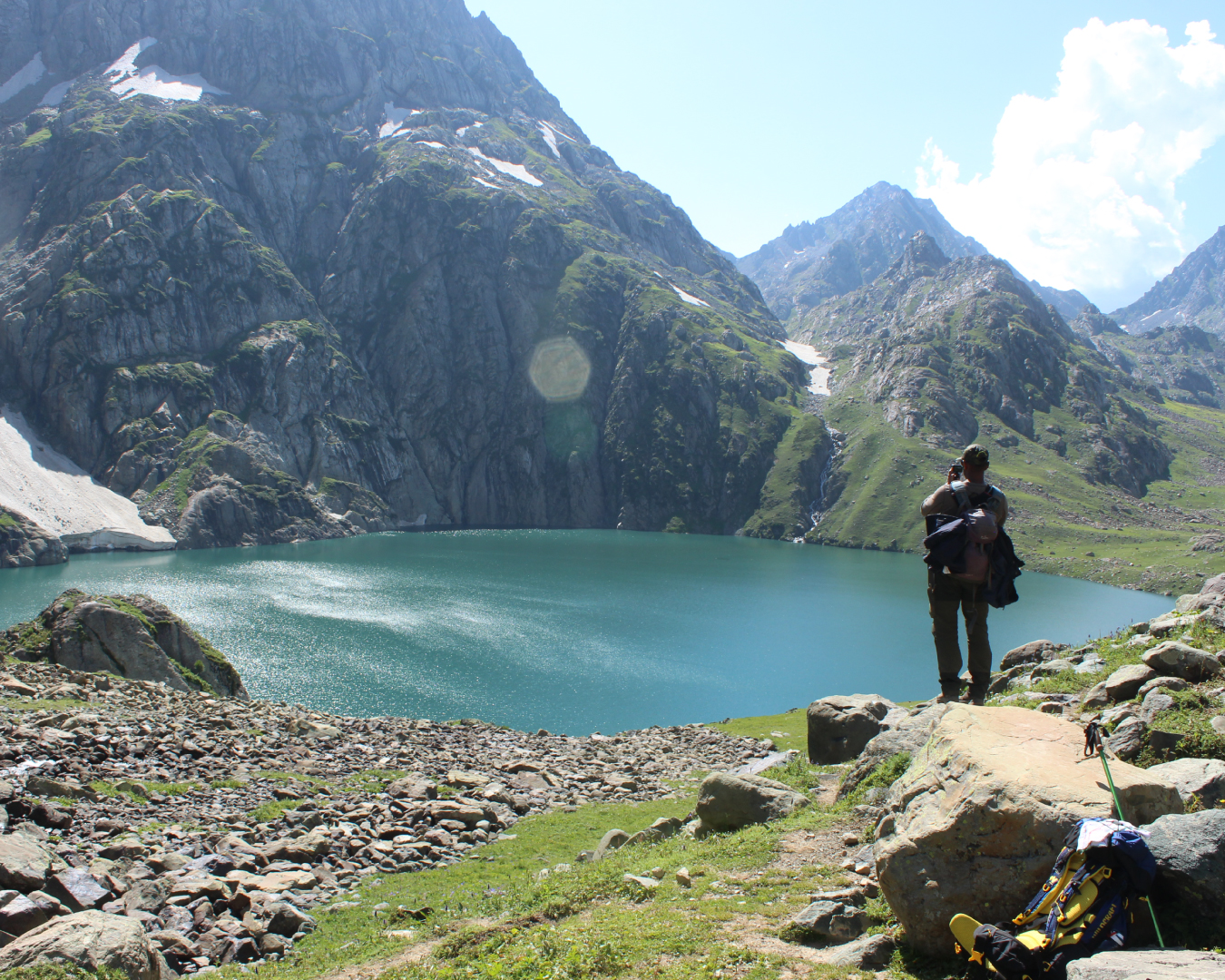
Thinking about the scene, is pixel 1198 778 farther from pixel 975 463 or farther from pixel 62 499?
pixel 62 499

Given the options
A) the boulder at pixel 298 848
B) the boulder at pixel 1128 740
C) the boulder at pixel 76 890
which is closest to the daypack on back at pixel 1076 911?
the boulder at pixel 1128 740

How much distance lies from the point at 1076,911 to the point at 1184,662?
9941 millimetres

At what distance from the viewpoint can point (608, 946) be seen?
9.36 m

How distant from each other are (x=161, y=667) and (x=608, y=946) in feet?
119

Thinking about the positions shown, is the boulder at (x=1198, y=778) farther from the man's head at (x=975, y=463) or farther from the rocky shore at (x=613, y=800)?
the man's head at (x=975, y=463)

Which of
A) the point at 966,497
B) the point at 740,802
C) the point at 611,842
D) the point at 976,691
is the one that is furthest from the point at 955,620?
the point at 611,842

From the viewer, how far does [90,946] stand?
982 cm

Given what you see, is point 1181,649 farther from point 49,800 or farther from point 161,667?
point 161,667

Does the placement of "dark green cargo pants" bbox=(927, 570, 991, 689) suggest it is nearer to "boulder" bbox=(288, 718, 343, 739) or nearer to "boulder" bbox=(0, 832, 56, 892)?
"boulder" bbox=(0, 832, 56, 892)

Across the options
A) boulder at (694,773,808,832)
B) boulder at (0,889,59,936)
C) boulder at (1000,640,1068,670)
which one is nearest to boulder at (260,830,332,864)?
boulder at (0,889,59,936)

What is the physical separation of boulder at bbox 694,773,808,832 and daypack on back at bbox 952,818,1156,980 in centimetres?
950

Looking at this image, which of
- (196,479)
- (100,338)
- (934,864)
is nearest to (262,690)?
(934,864)

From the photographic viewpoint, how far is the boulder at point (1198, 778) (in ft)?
27.7

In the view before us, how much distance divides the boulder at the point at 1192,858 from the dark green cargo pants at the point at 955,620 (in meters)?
6.17
